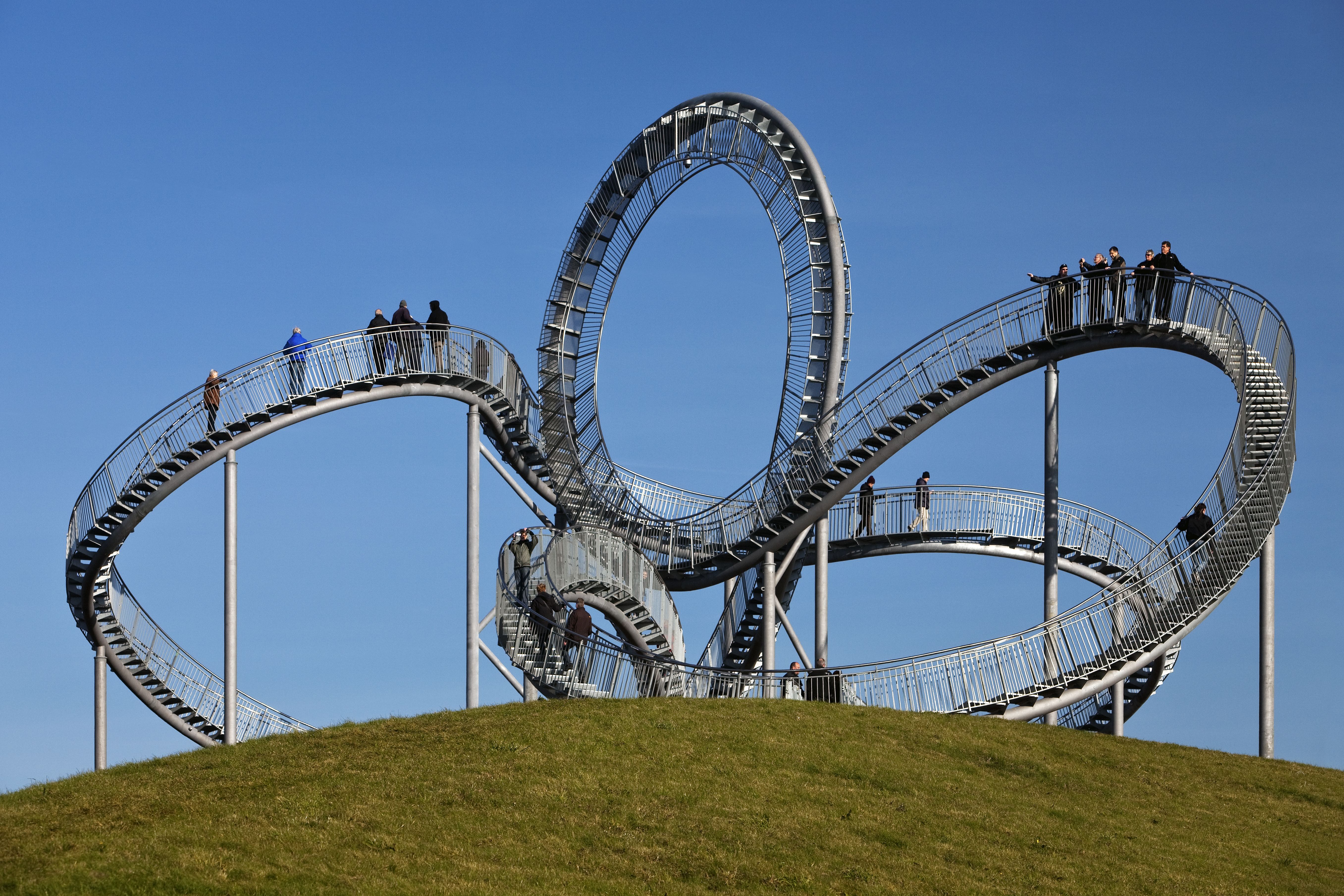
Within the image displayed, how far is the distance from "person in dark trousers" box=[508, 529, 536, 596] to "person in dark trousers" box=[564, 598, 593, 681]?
1425 millimetres

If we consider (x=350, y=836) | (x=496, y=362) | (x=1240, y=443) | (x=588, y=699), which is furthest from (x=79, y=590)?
(x=1240, y=443)

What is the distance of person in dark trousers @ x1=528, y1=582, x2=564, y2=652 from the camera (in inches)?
1214

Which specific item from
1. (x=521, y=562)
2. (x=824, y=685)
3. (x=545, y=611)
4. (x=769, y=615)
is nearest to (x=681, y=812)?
(x=824, y=685)

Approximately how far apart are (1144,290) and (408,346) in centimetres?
1437

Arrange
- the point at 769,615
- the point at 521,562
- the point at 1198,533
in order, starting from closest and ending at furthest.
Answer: the point at 1198,533 → the point at 521,562 → the point at 769,615

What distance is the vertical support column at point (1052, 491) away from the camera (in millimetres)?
30812

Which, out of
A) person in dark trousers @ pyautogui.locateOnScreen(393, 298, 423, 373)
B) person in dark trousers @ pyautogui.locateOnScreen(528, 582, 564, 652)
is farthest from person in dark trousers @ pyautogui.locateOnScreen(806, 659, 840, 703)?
person in dark trousers @ pyautogui.locateOnScreen(393, 298, 423, 373)

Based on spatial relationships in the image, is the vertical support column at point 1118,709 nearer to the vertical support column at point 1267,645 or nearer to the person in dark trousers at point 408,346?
the vertical support column at point 1267,645

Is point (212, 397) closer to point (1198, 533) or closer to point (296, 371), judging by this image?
point (296, 371)

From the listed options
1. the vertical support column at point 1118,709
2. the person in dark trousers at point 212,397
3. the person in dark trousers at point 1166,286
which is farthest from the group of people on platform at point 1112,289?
the person in dark trousers at point 212,397

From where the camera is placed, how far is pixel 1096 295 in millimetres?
31375

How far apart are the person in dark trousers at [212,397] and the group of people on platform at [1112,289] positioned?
15.7 meters

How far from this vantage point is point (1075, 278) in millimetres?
31734

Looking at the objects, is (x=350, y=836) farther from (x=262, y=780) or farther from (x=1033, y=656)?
(x=1033, y=656)
